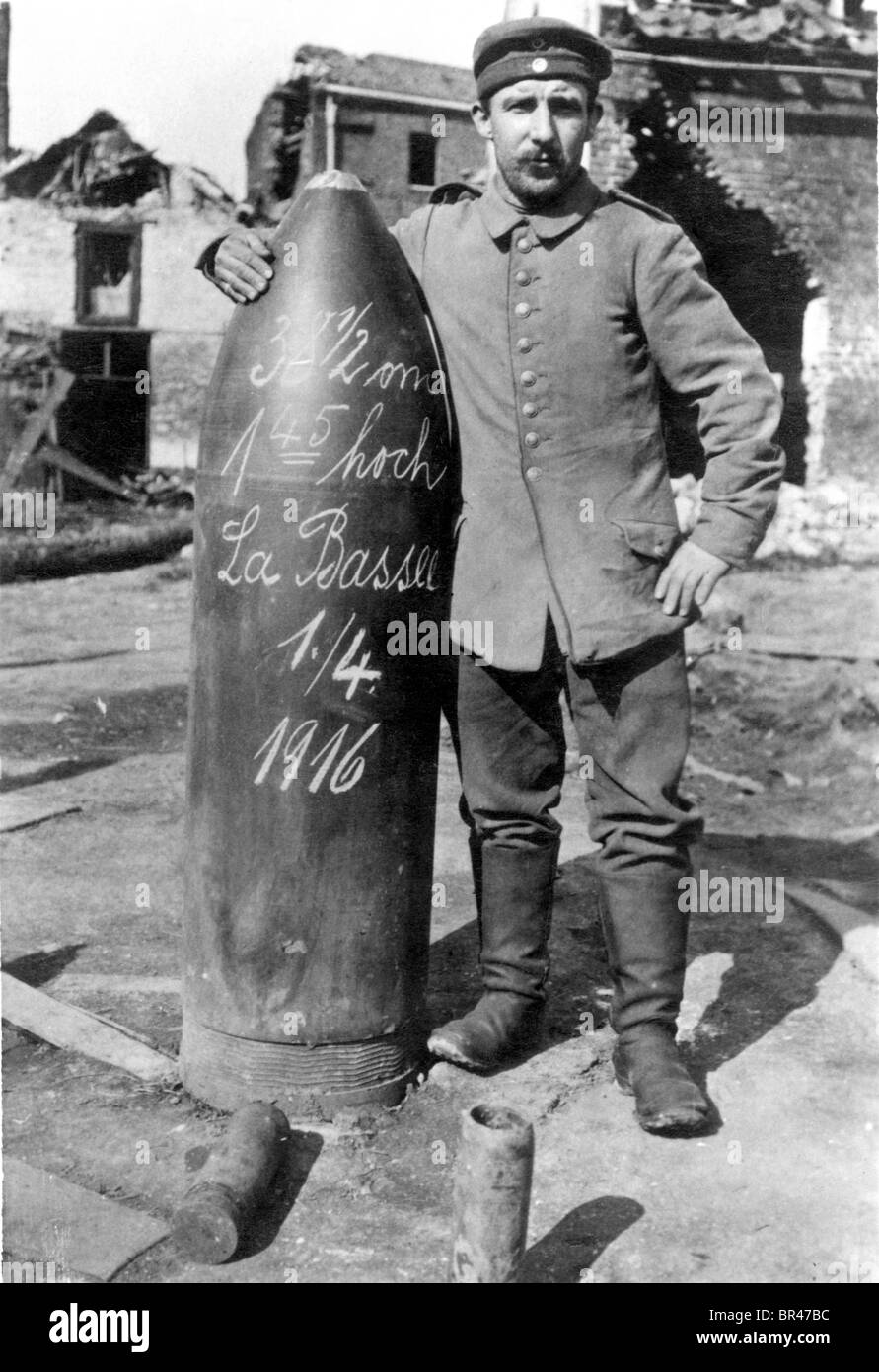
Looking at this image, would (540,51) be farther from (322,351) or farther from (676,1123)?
(676,1123)

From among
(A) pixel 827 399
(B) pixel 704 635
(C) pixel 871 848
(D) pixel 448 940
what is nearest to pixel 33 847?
(D) pixel 448 940

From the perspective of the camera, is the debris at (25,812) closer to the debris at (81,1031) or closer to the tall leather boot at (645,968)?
the debris at (81,1031)

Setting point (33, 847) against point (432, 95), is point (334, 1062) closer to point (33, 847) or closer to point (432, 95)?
point (33, 847)

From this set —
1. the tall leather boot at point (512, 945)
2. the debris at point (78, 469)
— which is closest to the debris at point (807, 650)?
the tall leather boot at point (512, 945)

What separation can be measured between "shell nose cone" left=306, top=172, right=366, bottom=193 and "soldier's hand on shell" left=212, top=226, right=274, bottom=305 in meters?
0.17

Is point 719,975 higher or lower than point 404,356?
lower

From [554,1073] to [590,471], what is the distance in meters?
1.42

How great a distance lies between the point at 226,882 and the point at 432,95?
1646 cm

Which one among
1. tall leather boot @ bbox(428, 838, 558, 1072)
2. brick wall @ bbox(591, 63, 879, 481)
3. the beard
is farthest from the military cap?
brick wall @ bbox(591, 63, 879, 481)

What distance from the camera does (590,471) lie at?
9.66 feet

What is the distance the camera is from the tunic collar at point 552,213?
289cm

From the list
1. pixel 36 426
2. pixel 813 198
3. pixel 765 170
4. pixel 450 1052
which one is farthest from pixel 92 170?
pixel 450 1052

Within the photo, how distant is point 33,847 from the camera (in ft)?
15.3

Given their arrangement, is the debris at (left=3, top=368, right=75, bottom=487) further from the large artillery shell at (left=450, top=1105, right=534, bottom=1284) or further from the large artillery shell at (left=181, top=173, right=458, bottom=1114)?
the large artillery shell at (left=450, top=1105, right=534, bottom=1284)
